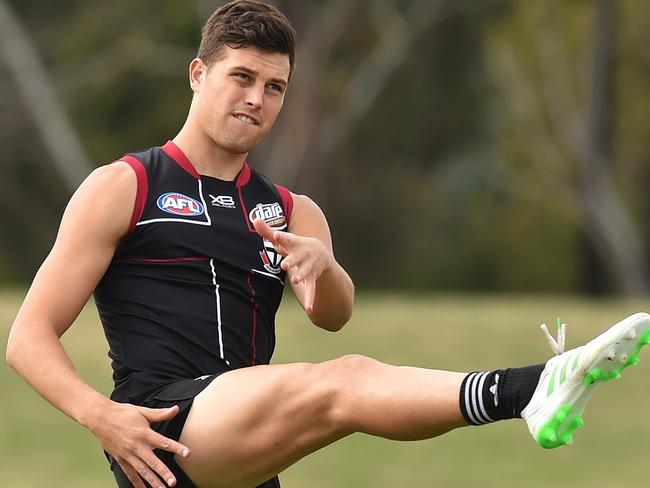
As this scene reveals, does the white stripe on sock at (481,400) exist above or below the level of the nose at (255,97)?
below

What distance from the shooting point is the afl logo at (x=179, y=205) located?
4996 mm

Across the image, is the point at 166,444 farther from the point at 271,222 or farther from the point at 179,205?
the point at 271,222

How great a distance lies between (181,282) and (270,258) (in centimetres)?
36

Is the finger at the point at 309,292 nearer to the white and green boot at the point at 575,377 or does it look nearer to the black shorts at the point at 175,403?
the black shorts at the point at 175,403

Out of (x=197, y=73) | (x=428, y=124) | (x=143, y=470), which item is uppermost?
(x=428, y=124)

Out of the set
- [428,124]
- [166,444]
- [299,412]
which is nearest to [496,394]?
[299,412]

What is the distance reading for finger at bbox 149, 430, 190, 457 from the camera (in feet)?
15.0

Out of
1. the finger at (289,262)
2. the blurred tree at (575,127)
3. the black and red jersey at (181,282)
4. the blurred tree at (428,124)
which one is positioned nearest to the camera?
the finger at (289,262)

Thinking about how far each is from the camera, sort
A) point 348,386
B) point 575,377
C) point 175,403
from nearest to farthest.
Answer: point 575,377 < point 348,386 < point 175,403

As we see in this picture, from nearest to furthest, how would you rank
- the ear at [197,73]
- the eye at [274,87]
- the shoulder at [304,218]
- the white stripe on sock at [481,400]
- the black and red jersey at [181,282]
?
1. the white stripe on sock at [481,400]
2. the black and red jersey at [181,282]
3. the eye at [274,87]
4. the ear at [197,73]
5. the shoulder at [304,218]

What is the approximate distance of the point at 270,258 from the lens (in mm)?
5188

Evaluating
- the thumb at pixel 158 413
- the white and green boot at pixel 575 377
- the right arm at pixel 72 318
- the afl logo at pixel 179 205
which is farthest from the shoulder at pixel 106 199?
the white and green boot at pixel 575 377

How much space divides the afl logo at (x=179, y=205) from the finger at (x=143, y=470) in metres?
0.91

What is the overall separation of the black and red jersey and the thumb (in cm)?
32
